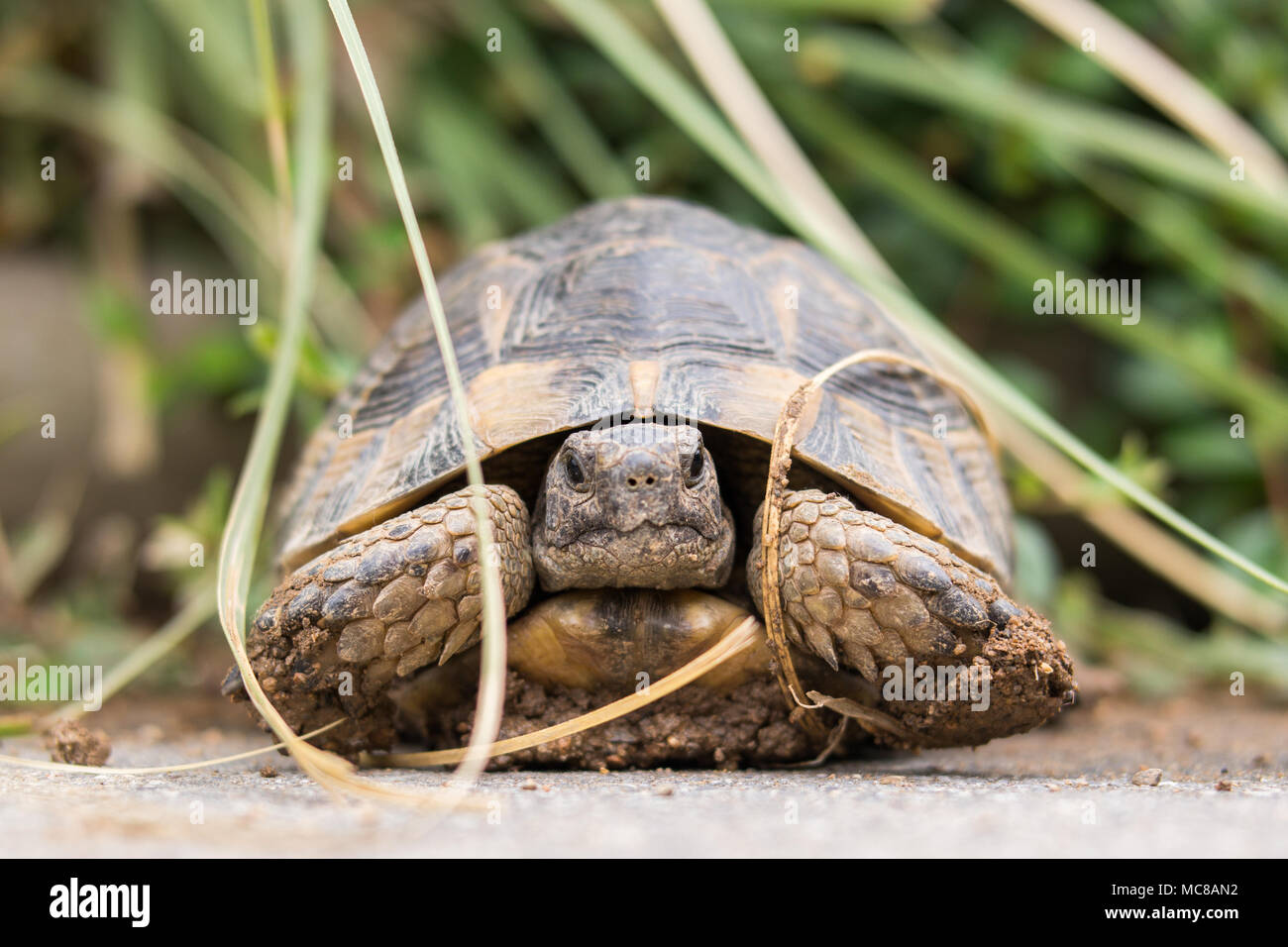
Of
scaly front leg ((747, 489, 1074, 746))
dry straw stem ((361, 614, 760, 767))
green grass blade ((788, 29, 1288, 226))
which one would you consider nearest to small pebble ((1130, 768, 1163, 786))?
scaly front leg ((747, 489, 1074, 746))

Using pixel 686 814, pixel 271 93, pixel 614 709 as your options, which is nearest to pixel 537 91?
pixel 271 93

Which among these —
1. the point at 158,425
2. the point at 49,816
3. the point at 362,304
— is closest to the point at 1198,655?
the point at 362,304

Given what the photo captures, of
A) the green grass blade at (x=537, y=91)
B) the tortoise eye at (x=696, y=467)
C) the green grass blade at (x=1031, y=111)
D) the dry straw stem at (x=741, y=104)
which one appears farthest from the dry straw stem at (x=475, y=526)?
the green grass blade at (x=537, y=91)

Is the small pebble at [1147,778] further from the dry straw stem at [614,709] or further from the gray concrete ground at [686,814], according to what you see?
the dry straw stem at [614,709]

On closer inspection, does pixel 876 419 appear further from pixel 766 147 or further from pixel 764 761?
pixel 766 147

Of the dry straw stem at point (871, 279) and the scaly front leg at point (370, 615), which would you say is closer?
the scaly front leg at point (370, 615)

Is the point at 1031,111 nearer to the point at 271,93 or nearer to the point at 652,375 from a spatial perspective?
the point at 652,375

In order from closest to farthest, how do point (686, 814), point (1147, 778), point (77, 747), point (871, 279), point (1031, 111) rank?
point (686, 814) → point (1147, 778) → point (77, 747) → point (871, 279) → point (1031, 111)

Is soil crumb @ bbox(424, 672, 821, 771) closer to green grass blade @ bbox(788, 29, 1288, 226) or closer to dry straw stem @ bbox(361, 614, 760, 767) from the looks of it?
dry straw stem @ bbox(361, 614, 760, 767)
